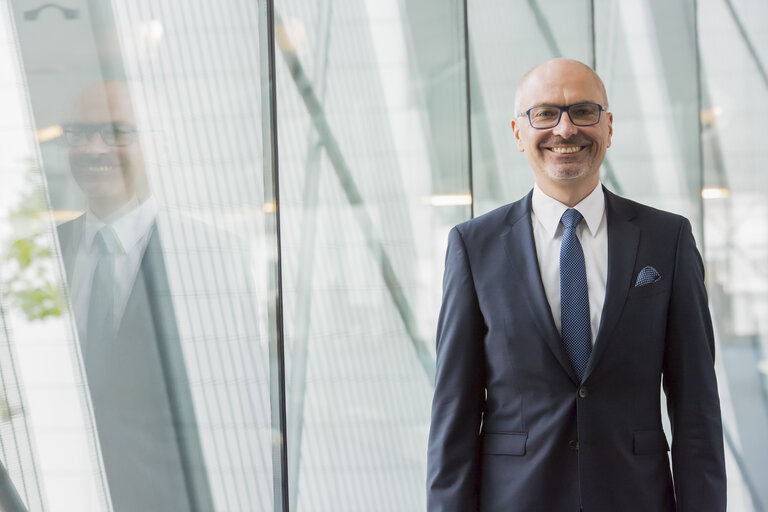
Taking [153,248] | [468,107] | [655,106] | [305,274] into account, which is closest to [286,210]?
[305,274]

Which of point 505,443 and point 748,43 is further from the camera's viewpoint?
point 748,43

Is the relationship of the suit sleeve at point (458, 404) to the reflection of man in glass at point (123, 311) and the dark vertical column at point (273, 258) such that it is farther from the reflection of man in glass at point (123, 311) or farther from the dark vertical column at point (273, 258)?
the dark vertical column at point (273, 258)

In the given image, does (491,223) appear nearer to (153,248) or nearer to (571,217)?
(571,217)

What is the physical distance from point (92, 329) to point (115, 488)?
1.49ft

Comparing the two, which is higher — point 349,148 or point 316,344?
point 349,148

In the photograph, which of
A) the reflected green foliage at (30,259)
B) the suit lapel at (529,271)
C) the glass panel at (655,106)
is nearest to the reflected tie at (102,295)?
the reflected green foliage at (30,259)

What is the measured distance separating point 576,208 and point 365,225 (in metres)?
1.50

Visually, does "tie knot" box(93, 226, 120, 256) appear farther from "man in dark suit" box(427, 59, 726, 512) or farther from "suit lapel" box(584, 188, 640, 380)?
"suit lapel" box(584, 188, 640, 380)

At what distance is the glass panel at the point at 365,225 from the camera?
2.79 metres

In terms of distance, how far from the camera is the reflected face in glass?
186 cm

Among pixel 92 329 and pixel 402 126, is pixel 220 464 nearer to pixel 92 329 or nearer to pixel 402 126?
pixel 92 329

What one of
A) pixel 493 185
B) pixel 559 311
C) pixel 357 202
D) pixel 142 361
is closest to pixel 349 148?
pixel 357 202

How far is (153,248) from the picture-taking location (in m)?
2.06

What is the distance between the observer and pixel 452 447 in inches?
60.5
